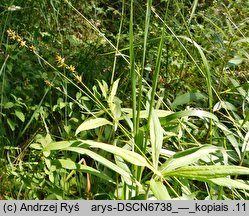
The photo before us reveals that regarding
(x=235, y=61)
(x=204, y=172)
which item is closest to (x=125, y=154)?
(x=204, y=172)

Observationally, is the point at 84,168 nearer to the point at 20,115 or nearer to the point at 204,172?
the point at 204,172

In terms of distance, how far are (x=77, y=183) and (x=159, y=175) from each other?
59 centimetres

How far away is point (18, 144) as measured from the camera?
2.13m

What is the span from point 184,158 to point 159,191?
6.0 inches

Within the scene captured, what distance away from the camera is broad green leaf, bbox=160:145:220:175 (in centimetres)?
133

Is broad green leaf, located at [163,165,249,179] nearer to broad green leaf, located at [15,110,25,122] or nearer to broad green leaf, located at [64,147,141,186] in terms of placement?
broad green leaf, located at [64,147,141,186]

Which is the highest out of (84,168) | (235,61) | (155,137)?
(235,61)

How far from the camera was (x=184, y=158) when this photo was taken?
1369 mm

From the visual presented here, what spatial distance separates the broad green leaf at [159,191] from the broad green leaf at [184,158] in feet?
0.14

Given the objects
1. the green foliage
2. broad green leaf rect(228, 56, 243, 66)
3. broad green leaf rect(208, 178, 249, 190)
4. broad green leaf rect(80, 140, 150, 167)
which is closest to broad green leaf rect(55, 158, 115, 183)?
the green foliage

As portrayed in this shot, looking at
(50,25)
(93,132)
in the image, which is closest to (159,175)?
(93,132)

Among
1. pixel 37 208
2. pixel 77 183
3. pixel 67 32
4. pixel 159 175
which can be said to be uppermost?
pixel 67 32

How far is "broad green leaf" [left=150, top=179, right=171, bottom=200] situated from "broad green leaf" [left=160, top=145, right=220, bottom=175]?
4 cm

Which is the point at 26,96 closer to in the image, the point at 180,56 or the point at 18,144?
the point at 18,144
